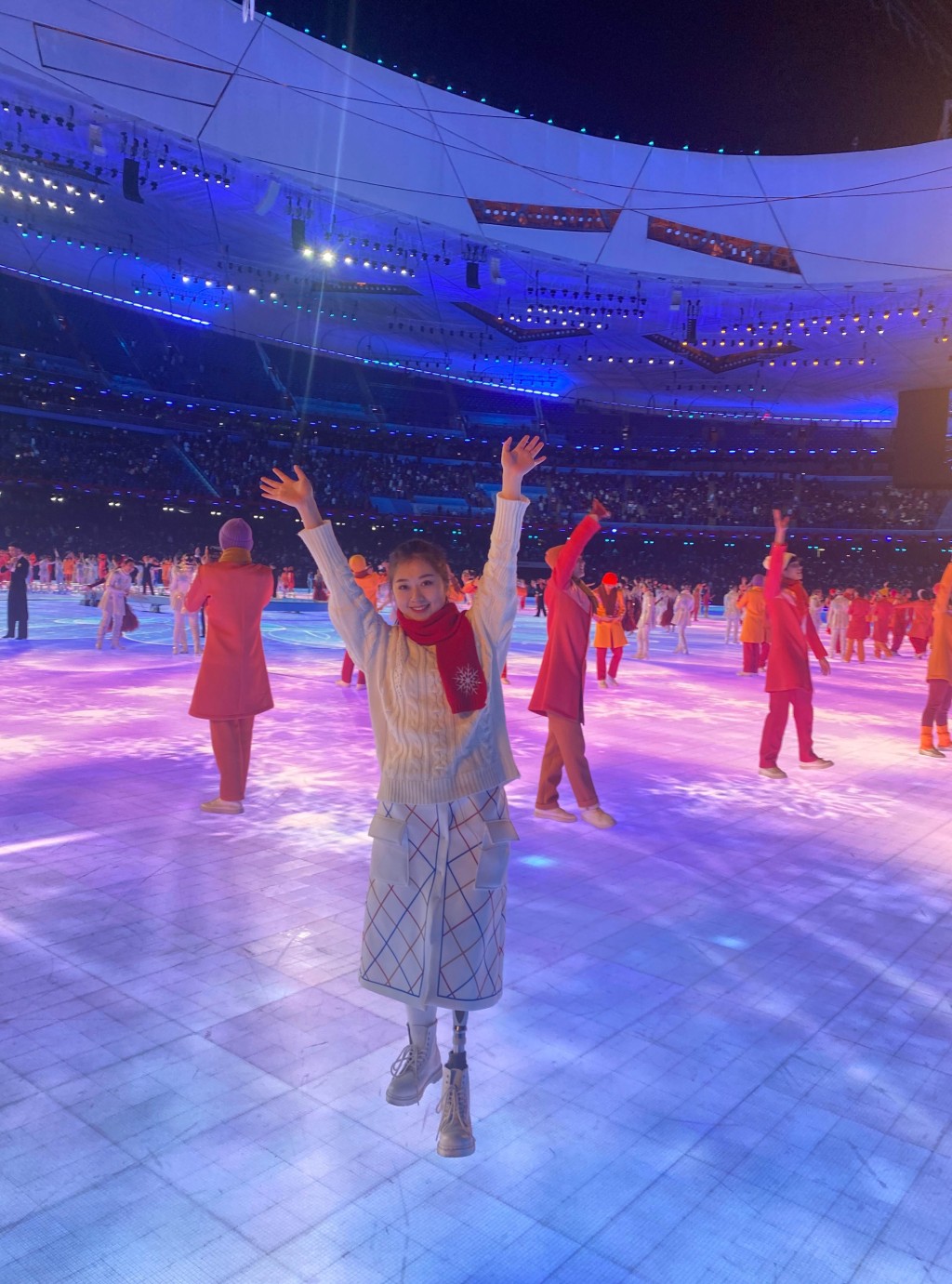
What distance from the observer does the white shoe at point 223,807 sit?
5.00 meters

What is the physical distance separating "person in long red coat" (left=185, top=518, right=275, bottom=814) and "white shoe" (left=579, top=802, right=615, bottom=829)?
1.83 meters

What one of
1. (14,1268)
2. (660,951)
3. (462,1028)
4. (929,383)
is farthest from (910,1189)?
(929,383)

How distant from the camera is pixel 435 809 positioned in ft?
7.29

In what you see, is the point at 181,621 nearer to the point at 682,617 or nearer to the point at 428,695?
the point at 682,617

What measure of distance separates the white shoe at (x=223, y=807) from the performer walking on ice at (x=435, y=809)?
2886 millimetres

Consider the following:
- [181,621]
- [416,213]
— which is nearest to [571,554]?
[181,621]

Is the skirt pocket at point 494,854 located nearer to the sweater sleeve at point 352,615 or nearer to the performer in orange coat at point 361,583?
the sweater sleeve at point 352,615

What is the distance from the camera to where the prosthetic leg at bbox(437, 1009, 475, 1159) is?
2150mm

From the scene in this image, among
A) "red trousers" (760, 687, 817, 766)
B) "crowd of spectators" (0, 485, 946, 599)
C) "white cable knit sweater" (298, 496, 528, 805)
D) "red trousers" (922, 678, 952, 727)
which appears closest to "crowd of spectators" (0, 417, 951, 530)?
"crowd of spectators" (0, 485, 946, 599)

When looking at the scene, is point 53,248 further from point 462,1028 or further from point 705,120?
point 462,1028

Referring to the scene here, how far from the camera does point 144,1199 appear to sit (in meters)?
2.00

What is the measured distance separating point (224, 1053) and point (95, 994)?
591 mm

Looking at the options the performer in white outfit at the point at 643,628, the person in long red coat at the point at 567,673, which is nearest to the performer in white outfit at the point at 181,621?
the performer in white outfit at the point at 643,628

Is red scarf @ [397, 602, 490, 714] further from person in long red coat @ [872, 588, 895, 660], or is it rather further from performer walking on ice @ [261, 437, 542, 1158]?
person in long red coat @ [872, 588, 895, 660]
